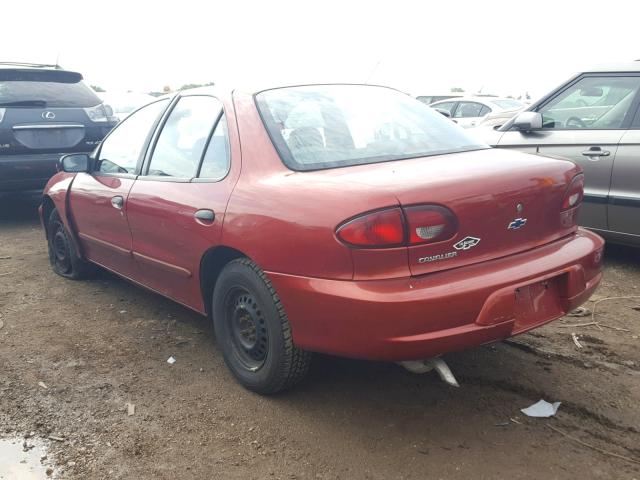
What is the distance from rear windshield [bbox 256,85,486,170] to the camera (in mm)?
2916

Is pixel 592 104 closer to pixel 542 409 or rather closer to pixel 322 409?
pixel 542 409

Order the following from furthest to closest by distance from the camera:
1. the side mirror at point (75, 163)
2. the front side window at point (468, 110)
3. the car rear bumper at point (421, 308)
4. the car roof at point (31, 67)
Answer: the front side window at point (468, 110) < the car roof at point (31, 67) < the side mirror at point (75, 163) < the car rear bumper at point (421, 308)

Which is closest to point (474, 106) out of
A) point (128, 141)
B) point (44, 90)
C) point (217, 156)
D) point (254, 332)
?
point (44, 90)

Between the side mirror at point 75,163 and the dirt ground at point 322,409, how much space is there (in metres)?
1.12

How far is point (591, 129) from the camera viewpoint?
16.3 feet

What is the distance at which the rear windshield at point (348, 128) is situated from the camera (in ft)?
9.57

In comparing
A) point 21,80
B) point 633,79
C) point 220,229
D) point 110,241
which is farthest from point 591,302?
point 21,80

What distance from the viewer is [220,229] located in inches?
117

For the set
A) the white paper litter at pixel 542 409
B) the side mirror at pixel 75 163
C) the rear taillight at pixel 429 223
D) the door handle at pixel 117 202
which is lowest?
the white paper litter at pixel 542 409

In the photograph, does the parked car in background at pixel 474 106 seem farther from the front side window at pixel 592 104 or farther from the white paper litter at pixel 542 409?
the white paper litter at pixel 542 409

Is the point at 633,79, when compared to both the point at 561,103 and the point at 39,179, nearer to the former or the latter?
the point at 561,103

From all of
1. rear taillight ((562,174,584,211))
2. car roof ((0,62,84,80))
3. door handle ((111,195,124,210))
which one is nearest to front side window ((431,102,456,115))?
car roof ((0,62,84,80))

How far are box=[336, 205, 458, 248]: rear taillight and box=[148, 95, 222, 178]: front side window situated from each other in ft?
4.17

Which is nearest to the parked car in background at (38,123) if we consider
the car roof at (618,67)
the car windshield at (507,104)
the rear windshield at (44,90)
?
the rear windshield at (44,90)
